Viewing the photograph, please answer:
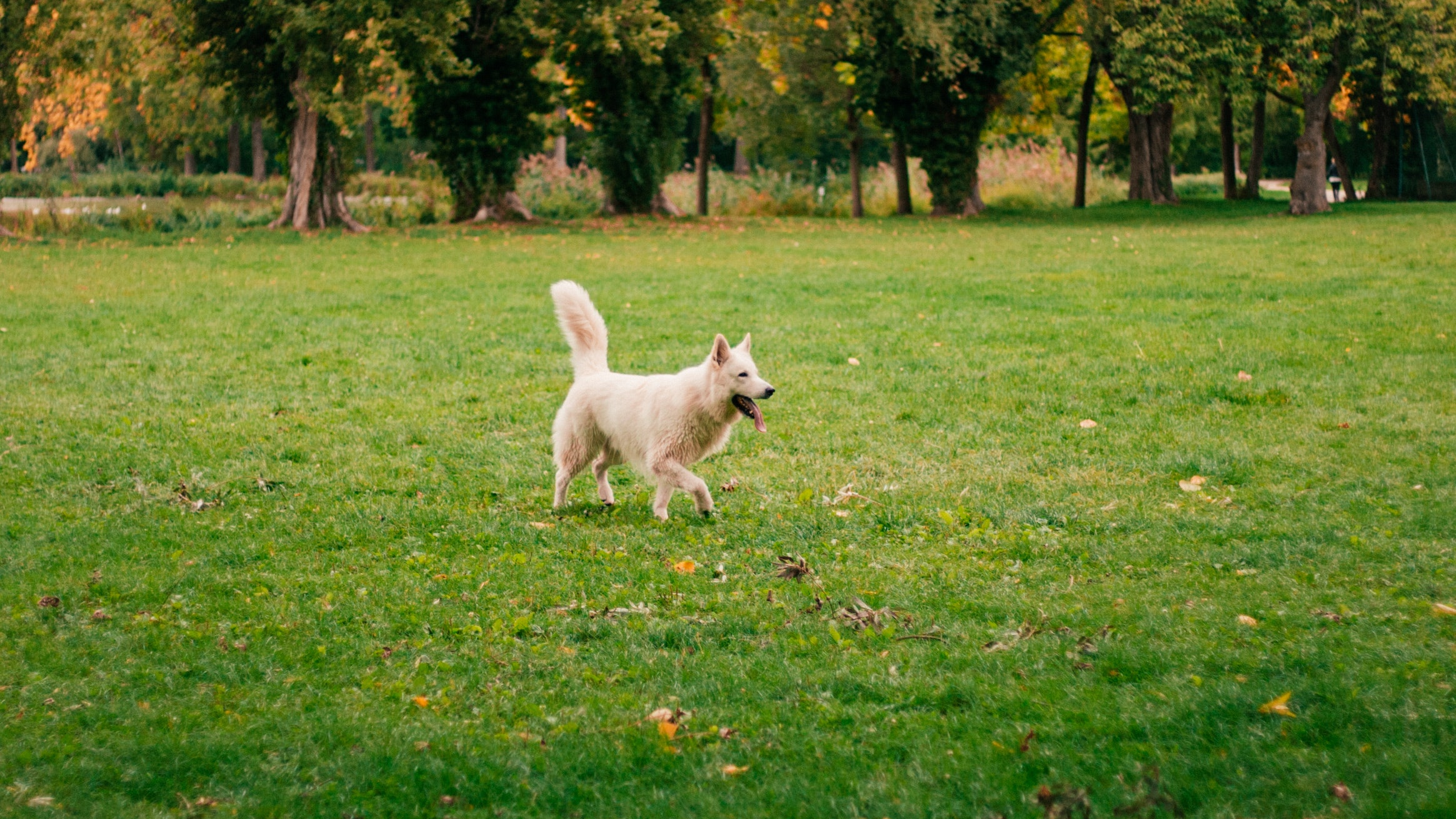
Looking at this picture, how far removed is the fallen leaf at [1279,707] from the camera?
4.09 meters

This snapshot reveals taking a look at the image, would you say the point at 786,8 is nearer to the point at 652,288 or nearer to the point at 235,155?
the point at 652,288

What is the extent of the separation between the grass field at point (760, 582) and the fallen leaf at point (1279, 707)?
1 centimetres

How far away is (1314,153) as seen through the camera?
31094 millimetres

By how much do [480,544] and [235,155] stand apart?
6076cm

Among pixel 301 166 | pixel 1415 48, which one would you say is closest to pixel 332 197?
pixel 301 166

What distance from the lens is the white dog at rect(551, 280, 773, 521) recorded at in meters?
6.66

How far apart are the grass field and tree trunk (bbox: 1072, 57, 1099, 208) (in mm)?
25064

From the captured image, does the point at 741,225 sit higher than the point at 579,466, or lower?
higher

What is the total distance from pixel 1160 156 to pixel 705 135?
50.9 ft

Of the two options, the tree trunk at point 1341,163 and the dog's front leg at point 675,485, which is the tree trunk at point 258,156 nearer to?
the tree trunk at point 1341,163

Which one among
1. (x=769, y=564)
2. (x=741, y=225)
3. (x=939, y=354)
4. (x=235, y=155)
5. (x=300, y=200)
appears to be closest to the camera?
(x=769, y=564)

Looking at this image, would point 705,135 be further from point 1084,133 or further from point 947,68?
point 1084,133

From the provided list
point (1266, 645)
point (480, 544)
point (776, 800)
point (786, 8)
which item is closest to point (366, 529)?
point (480, 544)

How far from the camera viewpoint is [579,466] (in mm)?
7227
